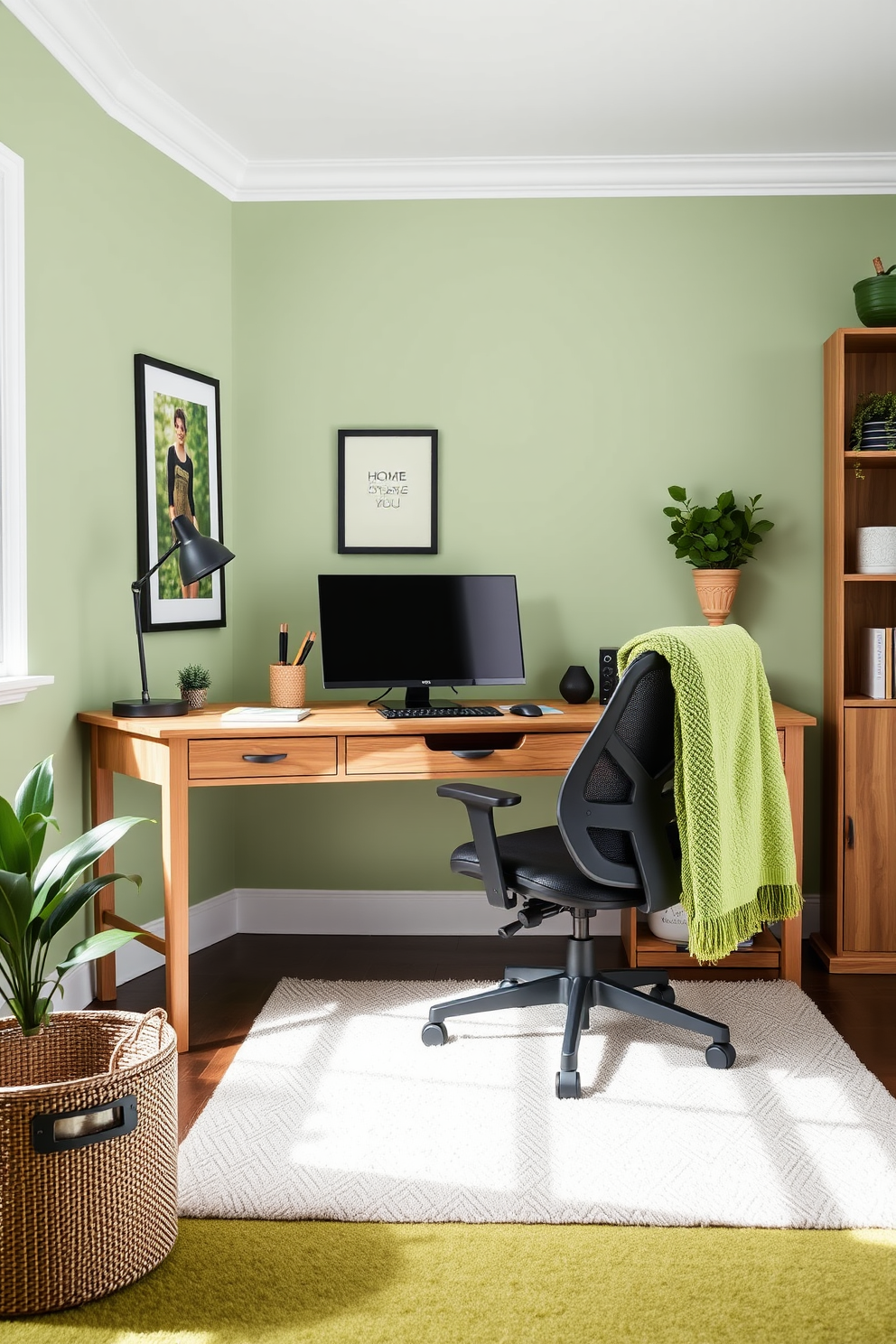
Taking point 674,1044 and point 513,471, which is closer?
point 674,1044

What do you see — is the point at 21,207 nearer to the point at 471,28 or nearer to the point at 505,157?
the point at 471,28

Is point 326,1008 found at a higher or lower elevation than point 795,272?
lower

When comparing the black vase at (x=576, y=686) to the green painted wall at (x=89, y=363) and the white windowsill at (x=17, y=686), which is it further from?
the white windowsill at (x=17, y=686)

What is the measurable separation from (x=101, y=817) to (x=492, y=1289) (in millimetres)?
1705

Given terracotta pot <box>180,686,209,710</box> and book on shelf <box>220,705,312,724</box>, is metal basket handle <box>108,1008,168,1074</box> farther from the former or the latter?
terracotta pot <box>180,686,209,710</box>

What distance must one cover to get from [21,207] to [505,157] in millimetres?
1586

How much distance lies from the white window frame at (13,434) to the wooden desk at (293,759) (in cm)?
33

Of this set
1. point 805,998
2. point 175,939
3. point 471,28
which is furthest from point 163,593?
point 805,998

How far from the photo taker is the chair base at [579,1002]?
2.44 metres

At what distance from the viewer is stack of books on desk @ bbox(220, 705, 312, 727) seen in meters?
2.75

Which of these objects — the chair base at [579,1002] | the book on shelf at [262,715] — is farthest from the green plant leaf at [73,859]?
the chair base at [579,1002]

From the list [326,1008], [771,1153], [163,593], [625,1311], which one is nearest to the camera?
[625,1311]

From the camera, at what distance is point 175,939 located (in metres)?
2.57

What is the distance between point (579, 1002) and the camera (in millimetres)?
2473
